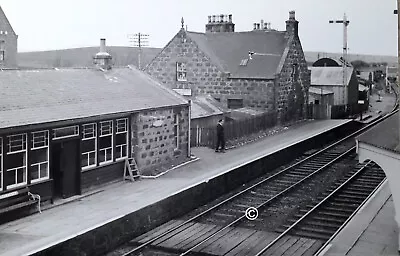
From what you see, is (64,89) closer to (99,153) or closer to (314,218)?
(99,153)

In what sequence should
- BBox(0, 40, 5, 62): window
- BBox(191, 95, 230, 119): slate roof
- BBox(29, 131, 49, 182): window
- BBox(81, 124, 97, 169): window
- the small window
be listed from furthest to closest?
BBox(0, 40, 5, 62): window → the small window → BBox(191, 95, 230, 119): slate roof → BBox(81, 124, 97, 169): window → BBox(29, 131, 49, 182): window

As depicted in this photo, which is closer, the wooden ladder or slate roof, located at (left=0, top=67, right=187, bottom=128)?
slate roof, located at (left=0, top=67, right=187, bottom=128)

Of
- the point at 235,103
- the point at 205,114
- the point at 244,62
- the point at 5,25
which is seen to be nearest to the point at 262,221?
the point at 205,114

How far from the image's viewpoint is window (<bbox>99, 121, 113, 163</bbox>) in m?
17.8

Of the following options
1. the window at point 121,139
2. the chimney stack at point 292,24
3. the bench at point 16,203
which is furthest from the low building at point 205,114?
the bench at point 16,203

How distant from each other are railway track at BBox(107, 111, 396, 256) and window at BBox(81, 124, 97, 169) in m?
3.53

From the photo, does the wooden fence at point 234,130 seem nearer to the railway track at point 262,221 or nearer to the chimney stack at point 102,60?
the railway track at point 262,221

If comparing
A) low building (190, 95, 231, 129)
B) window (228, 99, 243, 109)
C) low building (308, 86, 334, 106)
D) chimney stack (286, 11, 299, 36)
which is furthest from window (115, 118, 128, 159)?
low building (308, 86, 334, 106)

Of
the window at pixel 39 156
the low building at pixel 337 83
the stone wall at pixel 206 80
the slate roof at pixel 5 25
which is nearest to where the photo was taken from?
the window at pixel 39 156

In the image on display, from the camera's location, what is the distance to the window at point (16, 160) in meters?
14.3

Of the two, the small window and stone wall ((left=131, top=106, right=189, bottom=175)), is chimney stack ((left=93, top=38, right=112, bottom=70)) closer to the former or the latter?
stone wall ((left=131, top=106, right=189, bottom=175))

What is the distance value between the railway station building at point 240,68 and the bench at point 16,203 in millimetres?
22839

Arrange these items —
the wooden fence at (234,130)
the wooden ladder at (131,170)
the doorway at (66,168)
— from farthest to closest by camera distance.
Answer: the wooden fence at (234,130), the wooden ladder at (131,170), the doorway at (66,168)

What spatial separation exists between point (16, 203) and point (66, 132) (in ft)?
8.93
